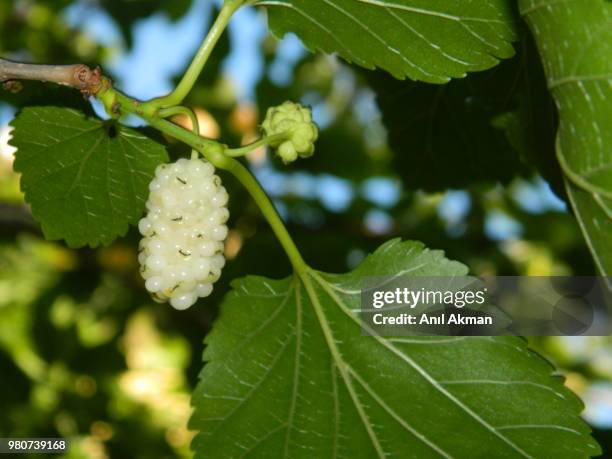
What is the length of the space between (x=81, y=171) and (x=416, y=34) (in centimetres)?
35

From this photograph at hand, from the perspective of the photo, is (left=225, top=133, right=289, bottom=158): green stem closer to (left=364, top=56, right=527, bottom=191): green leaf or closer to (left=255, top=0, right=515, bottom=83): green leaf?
(left=255, top=0, right=515, bottom=83): green leaf

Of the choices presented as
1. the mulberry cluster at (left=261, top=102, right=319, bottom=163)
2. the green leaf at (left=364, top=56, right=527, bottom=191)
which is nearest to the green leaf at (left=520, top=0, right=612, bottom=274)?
the mulberry cluster at (left=261, top=102, right=319, bottom=163)

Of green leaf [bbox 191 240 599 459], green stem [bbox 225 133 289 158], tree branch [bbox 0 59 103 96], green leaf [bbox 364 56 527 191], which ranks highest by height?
green leaf [bbox 364 56 527 191]

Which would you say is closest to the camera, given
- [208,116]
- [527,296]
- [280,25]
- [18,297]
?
[280,25]

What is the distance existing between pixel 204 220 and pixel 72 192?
192 millimetres

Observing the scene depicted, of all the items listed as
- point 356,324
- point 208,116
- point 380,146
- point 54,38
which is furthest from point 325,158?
point 356,324

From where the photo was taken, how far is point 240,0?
747 millimetres

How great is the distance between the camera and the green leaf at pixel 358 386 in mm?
770

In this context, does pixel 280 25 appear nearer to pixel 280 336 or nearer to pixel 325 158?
pixel 280 336

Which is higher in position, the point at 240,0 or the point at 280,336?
the point at 240,0

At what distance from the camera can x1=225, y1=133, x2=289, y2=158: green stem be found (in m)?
0.69

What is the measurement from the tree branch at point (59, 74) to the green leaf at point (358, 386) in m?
0.27

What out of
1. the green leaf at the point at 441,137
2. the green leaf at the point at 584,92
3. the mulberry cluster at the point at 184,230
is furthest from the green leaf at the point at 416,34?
the green leaf at the point at 441,137

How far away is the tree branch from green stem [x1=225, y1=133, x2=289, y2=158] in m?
0.13
